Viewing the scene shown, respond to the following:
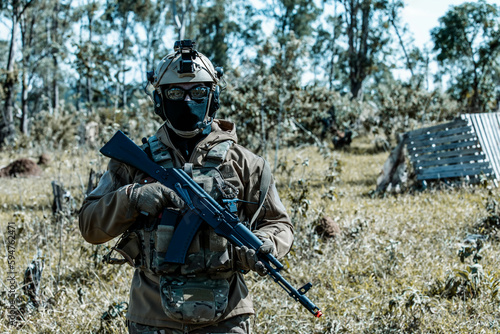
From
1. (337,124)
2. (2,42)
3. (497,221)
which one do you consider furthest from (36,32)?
(497,221)

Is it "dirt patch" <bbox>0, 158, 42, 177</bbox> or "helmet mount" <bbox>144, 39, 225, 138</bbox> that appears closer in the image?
"helmet mount" <bbox>144, 39, 225, 138</bbox>

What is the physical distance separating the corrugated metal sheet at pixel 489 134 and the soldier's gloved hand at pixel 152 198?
22.0 feet

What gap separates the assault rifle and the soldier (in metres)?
0.04

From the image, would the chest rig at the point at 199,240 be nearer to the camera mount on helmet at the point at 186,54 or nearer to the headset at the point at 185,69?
the headset at the point at 185,69

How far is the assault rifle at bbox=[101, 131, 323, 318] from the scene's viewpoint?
2121mm

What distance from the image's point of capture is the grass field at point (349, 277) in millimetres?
3799

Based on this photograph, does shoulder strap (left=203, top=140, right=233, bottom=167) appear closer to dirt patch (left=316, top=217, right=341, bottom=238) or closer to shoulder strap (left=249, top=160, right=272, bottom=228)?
shoulder strap (left=249, top=160, right=272, bottom=228)

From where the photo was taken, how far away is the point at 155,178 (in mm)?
2295

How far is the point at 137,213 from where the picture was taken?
2215mm

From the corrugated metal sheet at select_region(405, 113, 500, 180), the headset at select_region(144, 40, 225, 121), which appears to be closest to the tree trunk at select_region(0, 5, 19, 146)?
the corrugated metal sheet at select_region(405, 113, 500, 180)

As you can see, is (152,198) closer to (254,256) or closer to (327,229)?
(254,256)

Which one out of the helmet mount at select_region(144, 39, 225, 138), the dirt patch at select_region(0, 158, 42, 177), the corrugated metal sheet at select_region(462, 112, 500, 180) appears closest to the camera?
the helmet mount at select_region(144, 39, 225, 138)

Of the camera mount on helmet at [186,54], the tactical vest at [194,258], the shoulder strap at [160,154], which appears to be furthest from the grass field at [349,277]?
the camera mount on helmet at [186,54]

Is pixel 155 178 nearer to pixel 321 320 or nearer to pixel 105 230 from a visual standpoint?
pixel 105 230
